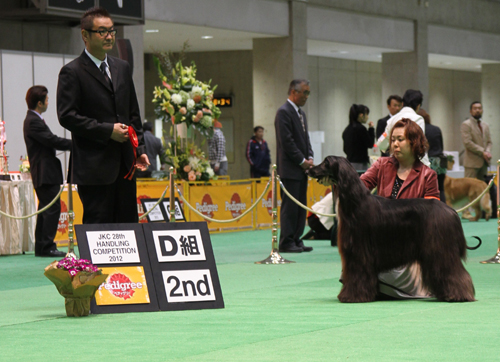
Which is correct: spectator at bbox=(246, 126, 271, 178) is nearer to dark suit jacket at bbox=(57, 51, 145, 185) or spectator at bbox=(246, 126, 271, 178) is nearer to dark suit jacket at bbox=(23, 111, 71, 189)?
dark suit jacket at bbox=(23, 111, 71, 189)

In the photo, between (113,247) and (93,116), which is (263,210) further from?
(93,116)

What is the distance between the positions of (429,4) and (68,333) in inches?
742

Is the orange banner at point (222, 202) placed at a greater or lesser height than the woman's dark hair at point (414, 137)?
lesser

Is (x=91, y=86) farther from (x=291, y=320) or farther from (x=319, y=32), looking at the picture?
(x=319, y=32)

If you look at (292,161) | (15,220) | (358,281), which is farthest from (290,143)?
(358,281)

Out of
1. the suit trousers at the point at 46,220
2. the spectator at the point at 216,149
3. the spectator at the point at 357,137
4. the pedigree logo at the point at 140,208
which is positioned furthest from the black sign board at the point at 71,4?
the spectator at the point at 357,137

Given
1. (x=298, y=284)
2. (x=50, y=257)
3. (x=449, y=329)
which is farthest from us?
(x=50, y=257)

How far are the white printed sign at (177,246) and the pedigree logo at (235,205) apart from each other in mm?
7555

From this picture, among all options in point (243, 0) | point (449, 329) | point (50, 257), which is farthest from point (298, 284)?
point (243, 0)

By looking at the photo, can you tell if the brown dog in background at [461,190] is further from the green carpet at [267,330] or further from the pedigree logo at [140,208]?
the green carpet at [267,330]

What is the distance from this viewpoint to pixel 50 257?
9391 mm

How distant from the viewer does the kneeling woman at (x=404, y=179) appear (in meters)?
5.59

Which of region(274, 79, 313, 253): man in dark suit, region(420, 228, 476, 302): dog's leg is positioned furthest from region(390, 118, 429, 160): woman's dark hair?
region(274, 79, 313, 253): man in dark suit

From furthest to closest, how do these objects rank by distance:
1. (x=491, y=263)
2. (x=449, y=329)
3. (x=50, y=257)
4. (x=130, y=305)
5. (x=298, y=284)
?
(x=50, y=257) < (x=491, y=263) < (x=298, y=284) < (x=130, y=305) < (x=449, y=329)
